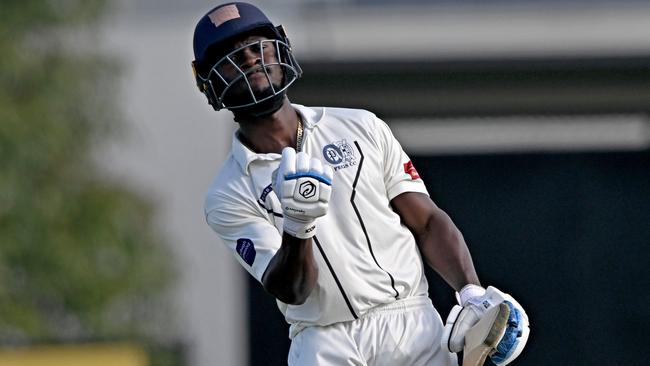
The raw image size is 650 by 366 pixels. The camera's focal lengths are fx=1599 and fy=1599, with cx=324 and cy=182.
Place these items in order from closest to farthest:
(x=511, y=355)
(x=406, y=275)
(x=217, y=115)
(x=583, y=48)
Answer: (x=511, y=355), (x=406, y=275), (x=583, y=48), (x=217, y=115)

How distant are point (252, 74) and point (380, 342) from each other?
0.90 m

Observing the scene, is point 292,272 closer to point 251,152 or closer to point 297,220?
point 297,220

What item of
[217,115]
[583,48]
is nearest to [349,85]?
[583,48]

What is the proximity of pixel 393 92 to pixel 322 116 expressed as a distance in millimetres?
6159

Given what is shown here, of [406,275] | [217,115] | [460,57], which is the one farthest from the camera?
[217,115]

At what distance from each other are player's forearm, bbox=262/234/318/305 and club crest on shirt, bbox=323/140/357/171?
0.38 metres

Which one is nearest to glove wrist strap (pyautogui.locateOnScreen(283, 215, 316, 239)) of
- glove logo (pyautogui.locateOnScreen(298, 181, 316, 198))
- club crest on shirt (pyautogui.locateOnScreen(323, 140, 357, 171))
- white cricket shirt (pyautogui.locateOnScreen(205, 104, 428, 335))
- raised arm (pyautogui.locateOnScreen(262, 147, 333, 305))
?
raised arm (pyautogui.locateOnScreen(262, 147, 333, 305))

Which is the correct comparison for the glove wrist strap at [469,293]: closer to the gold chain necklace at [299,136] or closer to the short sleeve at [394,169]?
the short sleeve at [394,169]

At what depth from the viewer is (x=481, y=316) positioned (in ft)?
15.2

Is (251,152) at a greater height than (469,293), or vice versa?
(251,152)

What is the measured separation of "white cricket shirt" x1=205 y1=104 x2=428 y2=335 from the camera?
4.83 metres

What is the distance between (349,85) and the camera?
435 inches

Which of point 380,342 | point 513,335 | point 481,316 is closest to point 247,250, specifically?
point 380,342

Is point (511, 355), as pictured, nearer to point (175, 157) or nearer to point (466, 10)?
point (466, 10)
